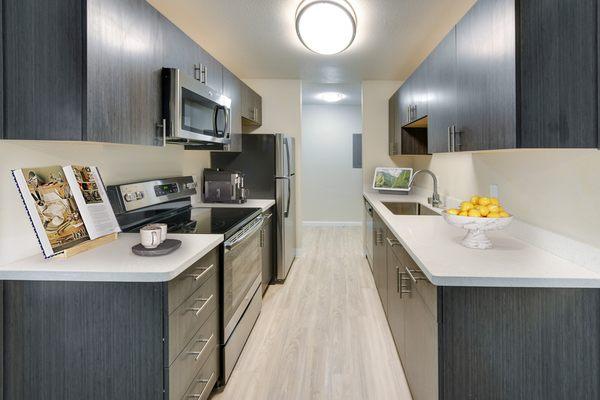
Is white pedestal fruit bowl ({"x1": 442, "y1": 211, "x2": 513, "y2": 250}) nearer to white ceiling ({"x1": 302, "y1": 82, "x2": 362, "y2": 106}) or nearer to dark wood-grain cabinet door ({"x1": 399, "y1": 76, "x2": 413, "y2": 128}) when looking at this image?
dark wood-grain cabinet door ({"x1": 399, "y1": 76, "x2": 413, "y2": 128})

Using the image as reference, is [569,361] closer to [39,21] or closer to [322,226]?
[39,21]

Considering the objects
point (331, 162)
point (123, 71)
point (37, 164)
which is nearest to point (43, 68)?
point (123, 71)

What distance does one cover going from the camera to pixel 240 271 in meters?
2.36

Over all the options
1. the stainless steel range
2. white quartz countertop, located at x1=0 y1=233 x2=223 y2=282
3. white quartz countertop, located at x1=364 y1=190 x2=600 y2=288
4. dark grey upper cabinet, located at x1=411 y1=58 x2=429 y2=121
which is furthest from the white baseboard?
white quartz countertop, located at x1=0 y1=233 x2=223 y2=282

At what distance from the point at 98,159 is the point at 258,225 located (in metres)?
1.28

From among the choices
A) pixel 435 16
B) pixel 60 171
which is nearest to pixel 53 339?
pixel 60 171

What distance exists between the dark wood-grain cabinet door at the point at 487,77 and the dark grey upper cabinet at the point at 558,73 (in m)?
0.05

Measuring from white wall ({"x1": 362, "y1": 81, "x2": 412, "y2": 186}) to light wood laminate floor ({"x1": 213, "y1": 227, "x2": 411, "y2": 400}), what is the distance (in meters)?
1.55

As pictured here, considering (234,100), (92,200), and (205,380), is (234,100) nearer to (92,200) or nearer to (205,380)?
(92,200)

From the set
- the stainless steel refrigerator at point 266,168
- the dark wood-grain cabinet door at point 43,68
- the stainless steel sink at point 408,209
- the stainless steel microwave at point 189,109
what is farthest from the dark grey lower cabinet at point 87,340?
the stainless steel refrigerator at point 266,168

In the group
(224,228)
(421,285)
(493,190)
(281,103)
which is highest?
(281,103)

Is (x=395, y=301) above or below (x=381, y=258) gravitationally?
below

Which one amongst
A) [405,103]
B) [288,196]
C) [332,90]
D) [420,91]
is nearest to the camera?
[420,91]

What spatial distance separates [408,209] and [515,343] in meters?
2.01
